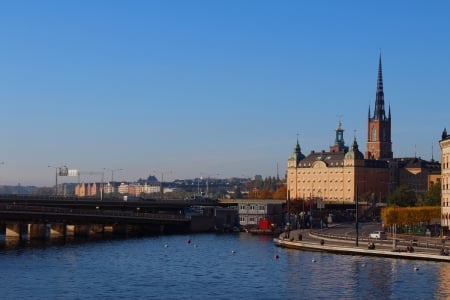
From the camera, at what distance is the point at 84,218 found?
502ft

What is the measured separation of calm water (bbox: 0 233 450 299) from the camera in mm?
77688

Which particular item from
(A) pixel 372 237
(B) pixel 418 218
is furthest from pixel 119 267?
(B) pixel 418 218

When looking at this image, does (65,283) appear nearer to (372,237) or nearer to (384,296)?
(384,296)

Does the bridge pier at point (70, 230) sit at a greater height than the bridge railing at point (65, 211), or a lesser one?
lesser

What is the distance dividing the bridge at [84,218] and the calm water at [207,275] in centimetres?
1990

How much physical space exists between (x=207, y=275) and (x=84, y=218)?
2536 inches

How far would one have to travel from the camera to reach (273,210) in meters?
195

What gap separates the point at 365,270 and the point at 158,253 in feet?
118

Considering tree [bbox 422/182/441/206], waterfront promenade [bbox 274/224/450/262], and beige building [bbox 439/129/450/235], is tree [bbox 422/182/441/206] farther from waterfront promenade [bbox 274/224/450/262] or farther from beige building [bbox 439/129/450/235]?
beige building [bbox 439/129/450/235]

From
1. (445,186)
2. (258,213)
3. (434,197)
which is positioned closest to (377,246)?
(445,186)

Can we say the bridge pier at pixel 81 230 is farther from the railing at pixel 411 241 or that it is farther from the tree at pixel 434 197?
the tree at pixel 434 197

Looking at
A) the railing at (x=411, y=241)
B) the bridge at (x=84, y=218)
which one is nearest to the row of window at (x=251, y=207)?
the bridge at (x=84, y=218)

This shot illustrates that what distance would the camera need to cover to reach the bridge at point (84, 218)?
14700 centimetres

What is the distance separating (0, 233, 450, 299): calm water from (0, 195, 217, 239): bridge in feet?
65.3
